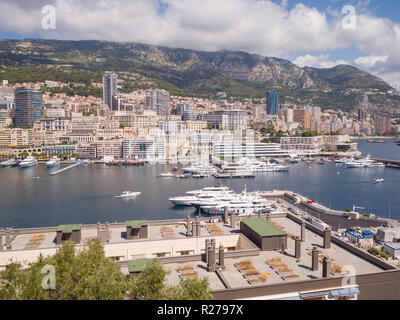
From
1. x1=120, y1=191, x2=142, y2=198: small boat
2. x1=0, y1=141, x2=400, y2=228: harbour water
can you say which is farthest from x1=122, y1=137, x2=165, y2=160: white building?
x1=120, y1=191, x2=142, y2=198: small boat

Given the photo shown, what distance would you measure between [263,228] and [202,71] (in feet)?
306

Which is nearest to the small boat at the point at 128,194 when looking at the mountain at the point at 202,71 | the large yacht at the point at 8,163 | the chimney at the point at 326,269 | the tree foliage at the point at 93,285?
the tree foliage at the point at 93,285

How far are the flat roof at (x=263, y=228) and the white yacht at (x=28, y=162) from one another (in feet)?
106

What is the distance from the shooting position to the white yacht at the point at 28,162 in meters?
34.3

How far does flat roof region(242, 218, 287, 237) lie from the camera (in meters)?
6.75

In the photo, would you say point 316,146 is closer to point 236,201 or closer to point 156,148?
point 156,148

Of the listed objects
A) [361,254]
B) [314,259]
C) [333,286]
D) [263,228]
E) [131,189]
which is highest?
[263,228]

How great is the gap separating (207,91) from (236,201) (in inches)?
2886

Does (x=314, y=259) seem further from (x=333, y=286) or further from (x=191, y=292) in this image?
(x=191, y=292)

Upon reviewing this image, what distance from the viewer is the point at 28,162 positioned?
115 feet

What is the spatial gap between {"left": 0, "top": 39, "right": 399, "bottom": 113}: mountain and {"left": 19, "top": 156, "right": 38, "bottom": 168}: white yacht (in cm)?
3427

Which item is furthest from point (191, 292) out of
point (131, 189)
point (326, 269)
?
point (131, 189)

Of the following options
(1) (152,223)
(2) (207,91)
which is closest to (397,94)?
(2) (207,91)

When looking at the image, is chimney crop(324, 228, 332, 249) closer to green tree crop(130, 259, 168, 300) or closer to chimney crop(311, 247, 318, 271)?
chimney crop(311, 247, 318, 271)
